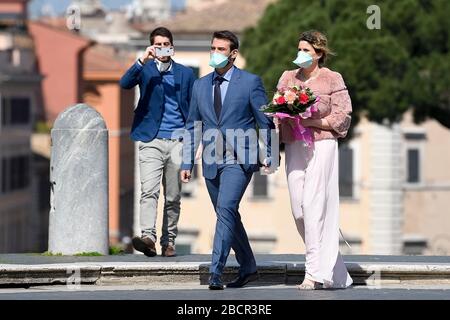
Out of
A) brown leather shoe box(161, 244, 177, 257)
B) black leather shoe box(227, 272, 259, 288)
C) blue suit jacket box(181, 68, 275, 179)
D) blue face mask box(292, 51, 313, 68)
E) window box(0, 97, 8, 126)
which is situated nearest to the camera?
blue face mask box(292, 51, 313, 68)

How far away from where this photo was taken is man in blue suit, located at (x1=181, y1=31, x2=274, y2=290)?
49.0 ft

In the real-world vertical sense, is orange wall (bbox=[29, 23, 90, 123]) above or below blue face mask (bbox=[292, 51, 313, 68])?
above

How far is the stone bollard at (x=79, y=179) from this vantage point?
16750mm

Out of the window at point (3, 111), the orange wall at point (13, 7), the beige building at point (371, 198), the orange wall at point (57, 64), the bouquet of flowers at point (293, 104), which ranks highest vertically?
the orange wall at point (13, 7)

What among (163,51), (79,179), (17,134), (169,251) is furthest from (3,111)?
(163,51)

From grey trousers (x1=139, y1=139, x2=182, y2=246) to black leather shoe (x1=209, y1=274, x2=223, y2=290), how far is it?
1508 millimetres

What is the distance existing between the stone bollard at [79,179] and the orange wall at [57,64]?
3078 inches

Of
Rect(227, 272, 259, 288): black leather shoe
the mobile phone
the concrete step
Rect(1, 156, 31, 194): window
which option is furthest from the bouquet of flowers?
Rect(1, 156, 31, 194): window

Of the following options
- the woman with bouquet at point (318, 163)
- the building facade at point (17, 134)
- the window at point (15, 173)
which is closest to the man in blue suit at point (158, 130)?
the woman with bouquet at point (318, 163)

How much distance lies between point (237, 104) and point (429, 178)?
5704cm

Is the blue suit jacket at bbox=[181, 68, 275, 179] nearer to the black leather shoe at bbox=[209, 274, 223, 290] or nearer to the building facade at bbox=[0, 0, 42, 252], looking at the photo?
the black leather shoe at bbox=[209, 274, 223, 290]

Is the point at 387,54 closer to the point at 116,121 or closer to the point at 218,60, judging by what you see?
the point at 218,60

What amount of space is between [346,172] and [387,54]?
27133mm

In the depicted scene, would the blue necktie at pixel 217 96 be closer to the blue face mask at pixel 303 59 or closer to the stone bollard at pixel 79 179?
the blue face mask at pixel 303 59
